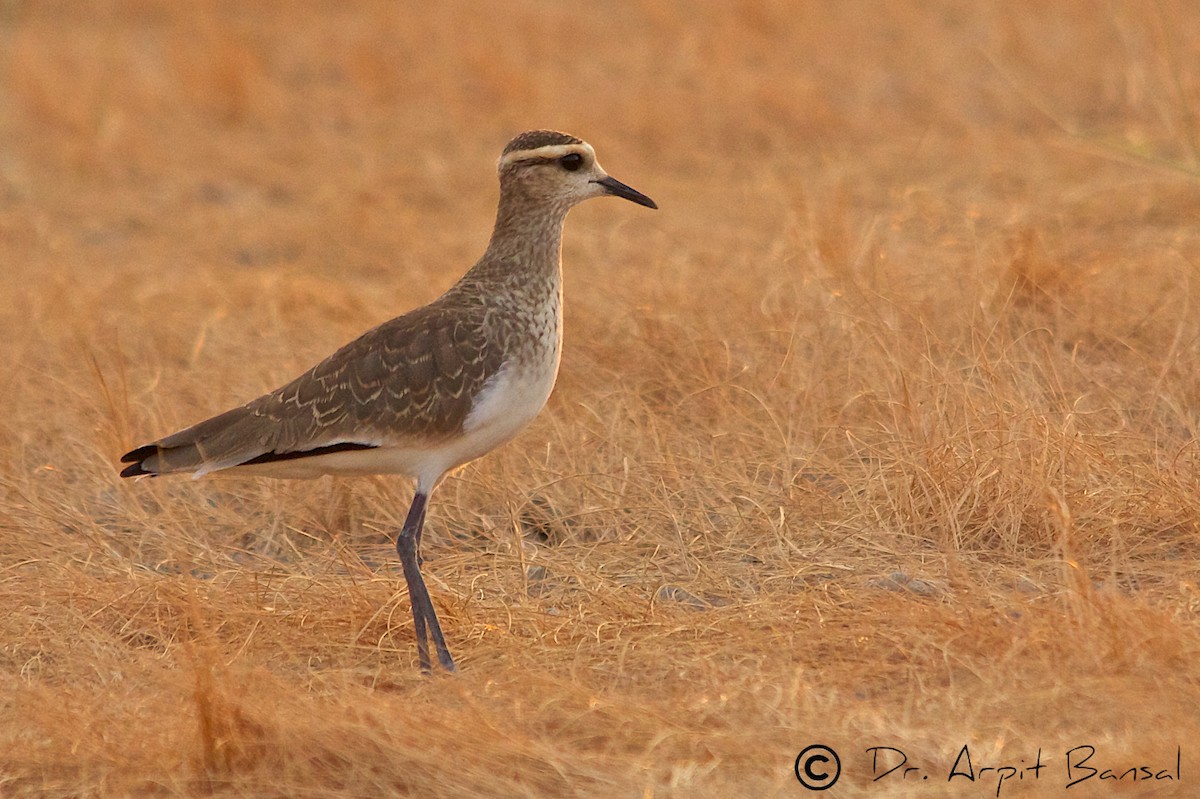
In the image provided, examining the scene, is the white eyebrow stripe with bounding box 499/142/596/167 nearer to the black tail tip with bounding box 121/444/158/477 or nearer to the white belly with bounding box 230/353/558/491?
the white belly with bounding box 230/353/558/491

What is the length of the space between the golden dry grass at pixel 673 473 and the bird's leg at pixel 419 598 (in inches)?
3.4

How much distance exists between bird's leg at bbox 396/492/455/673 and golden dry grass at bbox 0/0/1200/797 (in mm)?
87

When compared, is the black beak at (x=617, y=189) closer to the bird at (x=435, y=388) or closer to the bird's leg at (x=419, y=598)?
the bird at (x=435, y=388)

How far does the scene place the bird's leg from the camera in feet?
16.5

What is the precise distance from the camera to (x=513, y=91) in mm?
13945

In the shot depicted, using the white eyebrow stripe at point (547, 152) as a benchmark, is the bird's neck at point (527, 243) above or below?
below

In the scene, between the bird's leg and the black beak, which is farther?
the black beak

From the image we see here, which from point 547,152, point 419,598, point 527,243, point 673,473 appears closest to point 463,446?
point 419,598

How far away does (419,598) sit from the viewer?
5.17 meters

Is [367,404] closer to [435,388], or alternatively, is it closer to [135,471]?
[435,388]

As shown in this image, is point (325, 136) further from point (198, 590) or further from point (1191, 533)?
point (1191, 533)

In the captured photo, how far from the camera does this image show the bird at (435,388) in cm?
523

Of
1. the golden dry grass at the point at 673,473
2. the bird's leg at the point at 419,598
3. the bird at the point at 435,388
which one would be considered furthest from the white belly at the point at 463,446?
the golden dry grass at the point at 673,473

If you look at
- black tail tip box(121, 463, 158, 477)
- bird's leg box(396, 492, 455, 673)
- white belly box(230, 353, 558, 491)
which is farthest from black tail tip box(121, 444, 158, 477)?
bird's leg box(396, 492, 455, 673)
